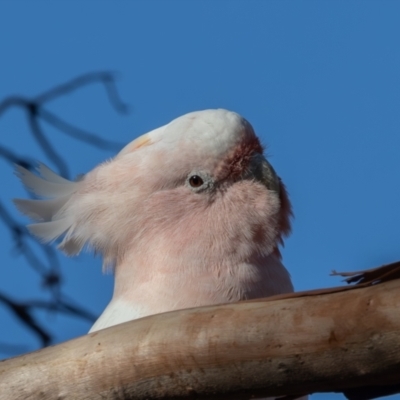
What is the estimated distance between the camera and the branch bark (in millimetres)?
1540

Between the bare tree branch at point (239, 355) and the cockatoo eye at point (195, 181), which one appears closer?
the bare tree branch at point (239, 355)

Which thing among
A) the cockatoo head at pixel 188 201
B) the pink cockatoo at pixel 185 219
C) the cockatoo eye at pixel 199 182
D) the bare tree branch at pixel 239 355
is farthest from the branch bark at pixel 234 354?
the cockatoo eye at pixel 199 182

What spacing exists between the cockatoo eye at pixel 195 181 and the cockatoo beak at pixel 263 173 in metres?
0.16

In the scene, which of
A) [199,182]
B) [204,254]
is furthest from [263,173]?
[204,254]

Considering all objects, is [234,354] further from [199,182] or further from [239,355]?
[199,182]

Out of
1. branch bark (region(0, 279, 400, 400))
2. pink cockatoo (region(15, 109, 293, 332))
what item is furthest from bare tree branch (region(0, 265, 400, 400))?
pink cockatoo (region(15, 109, 293, 332))

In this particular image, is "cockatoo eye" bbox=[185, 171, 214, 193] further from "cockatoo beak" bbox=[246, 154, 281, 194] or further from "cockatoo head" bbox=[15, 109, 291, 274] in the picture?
"cockatoo beak" bbox=[246, 154, 281, 194]

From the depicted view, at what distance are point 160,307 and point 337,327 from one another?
3.28 feet

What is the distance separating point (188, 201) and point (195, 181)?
2.7 inches

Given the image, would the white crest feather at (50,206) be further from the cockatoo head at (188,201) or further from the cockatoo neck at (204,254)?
the cockatoo neck at (204,254)

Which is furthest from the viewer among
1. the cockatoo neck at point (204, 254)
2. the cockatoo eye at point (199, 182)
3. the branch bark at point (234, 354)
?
the cockatoo eye at point (199, 182)

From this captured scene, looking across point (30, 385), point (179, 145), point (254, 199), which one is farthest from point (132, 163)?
point (30, 385)

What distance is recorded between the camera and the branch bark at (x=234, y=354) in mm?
1540

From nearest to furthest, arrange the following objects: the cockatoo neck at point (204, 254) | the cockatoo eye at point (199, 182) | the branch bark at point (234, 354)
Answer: the branch bark at point (234, 354)
the cockatoo neck at point (204, 254)
the cockatoo eye at point (199, 182)
